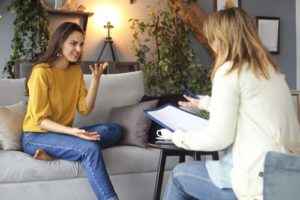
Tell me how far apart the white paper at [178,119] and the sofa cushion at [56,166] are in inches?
34.1

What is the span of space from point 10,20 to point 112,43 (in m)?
1.10

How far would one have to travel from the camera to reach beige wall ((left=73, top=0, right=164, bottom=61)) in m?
5.19

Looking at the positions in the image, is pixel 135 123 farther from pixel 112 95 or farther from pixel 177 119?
pixel 177 119

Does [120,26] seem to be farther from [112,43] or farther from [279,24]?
[279,24]

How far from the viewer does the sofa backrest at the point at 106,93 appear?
10.5ft

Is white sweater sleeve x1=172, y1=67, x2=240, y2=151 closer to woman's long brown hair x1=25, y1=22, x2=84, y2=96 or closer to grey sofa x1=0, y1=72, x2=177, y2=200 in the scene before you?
grey sofa x1=0, y1=72, x2=177, y2=200

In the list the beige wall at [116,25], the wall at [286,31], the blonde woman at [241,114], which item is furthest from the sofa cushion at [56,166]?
the wall at [286,31]

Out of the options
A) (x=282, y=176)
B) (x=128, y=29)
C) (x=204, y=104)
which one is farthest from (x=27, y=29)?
(x=282, y=176)

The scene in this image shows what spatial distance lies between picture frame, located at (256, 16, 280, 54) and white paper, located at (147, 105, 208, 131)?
14.0ft

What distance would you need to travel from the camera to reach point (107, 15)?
524 cm

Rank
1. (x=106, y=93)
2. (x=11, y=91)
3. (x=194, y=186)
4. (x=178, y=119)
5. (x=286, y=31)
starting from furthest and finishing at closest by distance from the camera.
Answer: (x=286, y=31) → (x=106, y=93) → (x=11, y=91) → (x=178, y=119) → (x=194, y=186)

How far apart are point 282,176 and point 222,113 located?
1.12ft

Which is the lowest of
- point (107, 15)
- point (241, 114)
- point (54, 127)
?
point (54, 127)

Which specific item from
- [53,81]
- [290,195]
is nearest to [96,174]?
[53,81]
